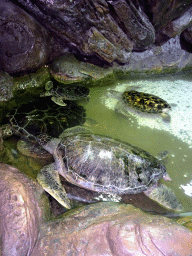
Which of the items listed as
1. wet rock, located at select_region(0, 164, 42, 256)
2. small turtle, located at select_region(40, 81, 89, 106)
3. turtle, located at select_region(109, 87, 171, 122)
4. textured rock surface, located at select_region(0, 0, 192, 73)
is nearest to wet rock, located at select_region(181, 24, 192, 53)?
textured rock surface, located at select_region(0, 0, 192, 73)

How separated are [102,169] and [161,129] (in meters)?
2.01

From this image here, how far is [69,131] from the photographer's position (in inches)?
135

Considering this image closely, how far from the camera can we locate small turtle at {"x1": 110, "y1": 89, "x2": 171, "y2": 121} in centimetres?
412

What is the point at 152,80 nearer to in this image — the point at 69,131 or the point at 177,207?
the point at 69,131

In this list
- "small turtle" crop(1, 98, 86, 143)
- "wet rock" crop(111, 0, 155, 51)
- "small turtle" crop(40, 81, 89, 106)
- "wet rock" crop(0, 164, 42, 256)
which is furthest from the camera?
"wet rock" crop(111, 0, 155, 51)

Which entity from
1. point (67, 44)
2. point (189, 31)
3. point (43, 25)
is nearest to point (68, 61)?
point (67, 44)

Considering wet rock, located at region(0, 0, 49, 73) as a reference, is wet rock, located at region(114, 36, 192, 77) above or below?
above

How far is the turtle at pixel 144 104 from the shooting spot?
13.5 ft

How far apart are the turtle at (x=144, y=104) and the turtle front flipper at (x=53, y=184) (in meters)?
2.28

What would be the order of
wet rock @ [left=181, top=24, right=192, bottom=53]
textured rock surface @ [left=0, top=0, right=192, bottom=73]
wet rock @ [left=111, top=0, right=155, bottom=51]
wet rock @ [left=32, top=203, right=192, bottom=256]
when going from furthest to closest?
wet rock @ [left=181, top=24, right=192, bottom=53] < wet rock @ [left=111, top=0, right=155, bottom=51] < textured rock surface @ [left=0, top=0, right=192, bottom=73] < wet rock @ [left=32, top=203, right=192, bottom=256]

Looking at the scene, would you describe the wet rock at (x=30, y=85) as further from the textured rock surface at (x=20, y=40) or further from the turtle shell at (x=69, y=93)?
the turtle shell at (x=69, y=93)

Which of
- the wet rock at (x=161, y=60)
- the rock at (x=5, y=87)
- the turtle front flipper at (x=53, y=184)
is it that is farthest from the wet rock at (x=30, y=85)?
the turtle front flipper at (x=53, y=184)

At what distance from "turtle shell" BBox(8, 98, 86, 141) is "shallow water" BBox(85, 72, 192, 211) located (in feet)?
1.57

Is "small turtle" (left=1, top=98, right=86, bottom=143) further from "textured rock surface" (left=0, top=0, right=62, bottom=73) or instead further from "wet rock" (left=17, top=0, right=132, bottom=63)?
"wet rock" (left=17, top=0, right=132, bottom=63)
